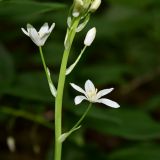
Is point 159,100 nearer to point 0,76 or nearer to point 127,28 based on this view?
point 127,28

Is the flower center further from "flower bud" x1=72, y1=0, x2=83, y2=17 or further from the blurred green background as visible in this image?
the blurred green background

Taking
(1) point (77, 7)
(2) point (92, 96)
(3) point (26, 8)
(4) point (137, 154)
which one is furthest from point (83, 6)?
(4) point (137, 154)

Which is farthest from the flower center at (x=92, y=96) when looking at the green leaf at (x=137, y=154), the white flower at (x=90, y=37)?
the green leaf at (x=137, y=154)

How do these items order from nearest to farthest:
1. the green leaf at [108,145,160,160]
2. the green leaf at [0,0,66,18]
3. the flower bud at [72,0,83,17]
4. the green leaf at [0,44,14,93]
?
the flower bud at [72,0,83,17], the green leaf at [0,0,66,18], the green leaf at [108,145,160,160], the green leaf at [0,44,14,93]

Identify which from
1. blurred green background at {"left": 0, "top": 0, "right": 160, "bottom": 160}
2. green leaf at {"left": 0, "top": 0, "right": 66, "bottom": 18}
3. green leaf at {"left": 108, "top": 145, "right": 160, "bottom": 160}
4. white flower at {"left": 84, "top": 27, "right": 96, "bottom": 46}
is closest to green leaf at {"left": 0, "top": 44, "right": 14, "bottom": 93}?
blurred green background at {"left": 0, "top": 0, "right": 160, "bottom": 160}

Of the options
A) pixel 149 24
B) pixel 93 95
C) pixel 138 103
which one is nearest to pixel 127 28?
pixel 149 24

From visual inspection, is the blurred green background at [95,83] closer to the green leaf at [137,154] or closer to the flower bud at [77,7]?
the green leaf at [137,154]

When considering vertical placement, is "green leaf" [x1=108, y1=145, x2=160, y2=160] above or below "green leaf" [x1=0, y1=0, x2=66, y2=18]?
below

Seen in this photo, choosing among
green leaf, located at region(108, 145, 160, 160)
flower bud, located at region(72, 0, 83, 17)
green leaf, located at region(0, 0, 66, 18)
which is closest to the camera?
flower bud, located at region(72, 0, 83, 17)

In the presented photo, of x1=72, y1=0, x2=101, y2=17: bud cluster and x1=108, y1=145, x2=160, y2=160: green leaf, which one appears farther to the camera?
x1=108, y1=145, x2=160, y2=160: green leaf
